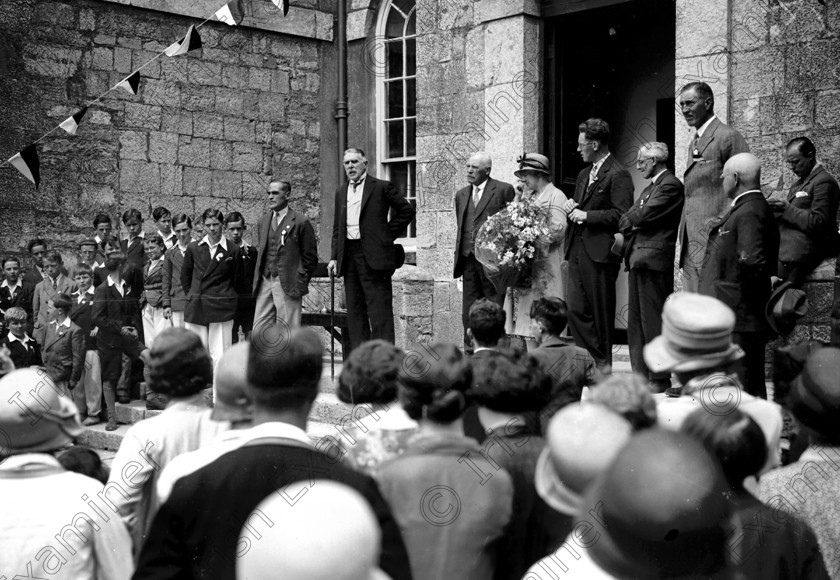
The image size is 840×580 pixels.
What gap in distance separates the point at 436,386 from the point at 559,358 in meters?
1.91

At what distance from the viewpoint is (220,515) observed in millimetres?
2430

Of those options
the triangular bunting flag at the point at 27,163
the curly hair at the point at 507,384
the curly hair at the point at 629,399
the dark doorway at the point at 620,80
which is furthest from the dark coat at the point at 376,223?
the curly hair at the point at 629,399

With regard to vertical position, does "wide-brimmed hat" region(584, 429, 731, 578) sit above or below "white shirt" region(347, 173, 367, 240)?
below

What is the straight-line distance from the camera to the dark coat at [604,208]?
752 centimetres

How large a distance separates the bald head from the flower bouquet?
57.9 inches

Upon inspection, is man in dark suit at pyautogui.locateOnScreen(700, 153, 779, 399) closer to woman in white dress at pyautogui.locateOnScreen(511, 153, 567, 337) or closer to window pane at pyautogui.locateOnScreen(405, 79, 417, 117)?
woman in white dress at pyautogui.locateOnScreen(511, 153, 567, 337)

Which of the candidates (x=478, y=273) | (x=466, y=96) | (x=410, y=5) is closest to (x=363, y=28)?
(x=410, y=5)

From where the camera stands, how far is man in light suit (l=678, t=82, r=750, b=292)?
6.96m

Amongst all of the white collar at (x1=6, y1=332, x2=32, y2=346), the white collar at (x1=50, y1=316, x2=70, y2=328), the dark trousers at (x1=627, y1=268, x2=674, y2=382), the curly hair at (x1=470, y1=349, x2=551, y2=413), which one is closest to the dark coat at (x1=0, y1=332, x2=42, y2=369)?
the white collar at (x1=6, y1=332, x2=32, y2=346)

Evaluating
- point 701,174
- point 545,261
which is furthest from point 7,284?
point 701,174

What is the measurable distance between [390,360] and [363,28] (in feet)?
36.1

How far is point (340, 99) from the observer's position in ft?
46.7

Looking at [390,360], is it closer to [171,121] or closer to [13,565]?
[13,565]

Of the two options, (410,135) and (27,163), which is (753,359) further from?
(410,135)
